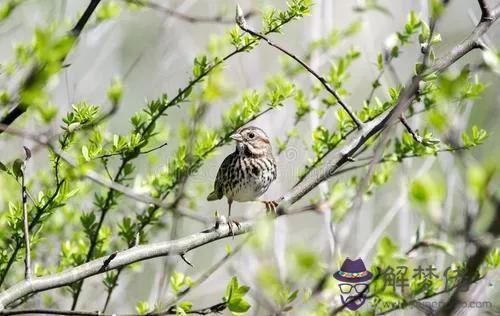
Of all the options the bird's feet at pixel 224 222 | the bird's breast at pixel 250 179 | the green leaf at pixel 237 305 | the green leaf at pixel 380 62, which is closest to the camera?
the green leaf at pixel 237 305

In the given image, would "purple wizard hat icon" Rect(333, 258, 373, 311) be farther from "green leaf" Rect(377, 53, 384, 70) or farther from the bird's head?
the bird's head

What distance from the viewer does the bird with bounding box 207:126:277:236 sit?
4.70m

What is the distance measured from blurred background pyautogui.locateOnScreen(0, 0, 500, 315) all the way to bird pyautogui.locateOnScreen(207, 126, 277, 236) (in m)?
0.09

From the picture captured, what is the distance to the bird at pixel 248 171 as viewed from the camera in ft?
15.4

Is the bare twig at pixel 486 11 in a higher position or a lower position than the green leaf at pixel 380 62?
lower

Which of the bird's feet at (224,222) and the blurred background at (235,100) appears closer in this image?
the bird's feet at (224,222)

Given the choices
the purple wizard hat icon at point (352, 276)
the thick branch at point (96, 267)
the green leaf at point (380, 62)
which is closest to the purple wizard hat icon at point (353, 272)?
the purple wizard hat icon at point (352, 276)

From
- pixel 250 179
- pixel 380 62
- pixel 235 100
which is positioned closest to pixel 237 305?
pixel 380 62

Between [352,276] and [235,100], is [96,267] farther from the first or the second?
[235,100]

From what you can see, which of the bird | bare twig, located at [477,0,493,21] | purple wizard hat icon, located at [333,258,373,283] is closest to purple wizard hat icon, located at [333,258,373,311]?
purple wizard hat icon, located at [333,258,373,283]

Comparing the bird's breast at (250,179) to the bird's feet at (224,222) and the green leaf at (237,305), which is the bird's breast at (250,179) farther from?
the green leaf at (237,305)

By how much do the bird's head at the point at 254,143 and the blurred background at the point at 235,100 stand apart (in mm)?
90

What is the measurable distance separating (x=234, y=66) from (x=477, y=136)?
2691 millimetres

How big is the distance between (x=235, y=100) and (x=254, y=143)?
0.52 m
